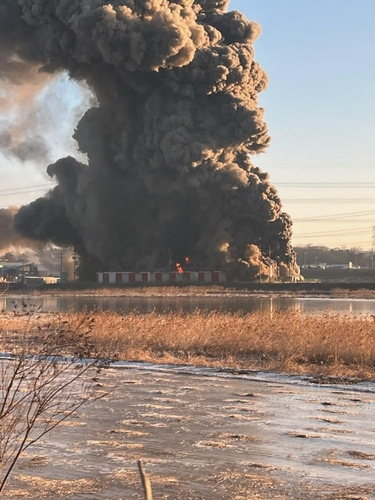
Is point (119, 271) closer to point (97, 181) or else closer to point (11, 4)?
point (97, 181)

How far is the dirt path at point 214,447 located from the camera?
708cm

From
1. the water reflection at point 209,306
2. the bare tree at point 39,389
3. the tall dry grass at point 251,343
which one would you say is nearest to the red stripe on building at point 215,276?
the water reflection at point 209,306

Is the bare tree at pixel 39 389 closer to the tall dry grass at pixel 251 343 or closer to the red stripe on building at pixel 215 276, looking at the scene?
the tall dry grass at pixel 251 343

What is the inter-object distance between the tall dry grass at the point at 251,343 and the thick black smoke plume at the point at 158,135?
5380 centimetres

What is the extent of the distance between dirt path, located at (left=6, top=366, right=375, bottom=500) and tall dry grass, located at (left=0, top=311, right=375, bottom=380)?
11.4 ft

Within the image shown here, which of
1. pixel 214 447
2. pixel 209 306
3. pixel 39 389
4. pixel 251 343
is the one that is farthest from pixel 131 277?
pixel 39 389

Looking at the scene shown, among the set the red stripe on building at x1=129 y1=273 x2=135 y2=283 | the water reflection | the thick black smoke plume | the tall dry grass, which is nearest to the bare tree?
the tall dry grass

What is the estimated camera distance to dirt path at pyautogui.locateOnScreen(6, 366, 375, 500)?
7.08m

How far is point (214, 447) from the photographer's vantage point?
28.4 feet

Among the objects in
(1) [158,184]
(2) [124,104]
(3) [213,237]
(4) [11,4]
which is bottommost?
(3) [213,237]

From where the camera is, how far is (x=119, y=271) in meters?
88.8

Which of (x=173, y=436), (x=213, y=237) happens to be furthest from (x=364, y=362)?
(x=213, y=237)

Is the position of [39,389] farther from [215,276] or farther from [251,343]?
[215,276]

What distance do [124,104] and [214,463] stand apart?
79.4 m
